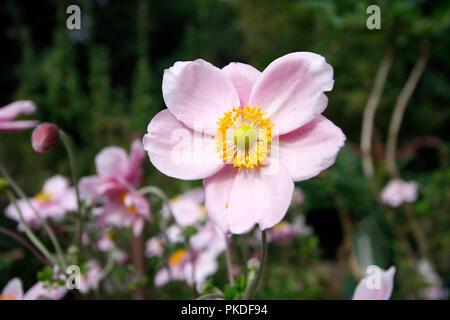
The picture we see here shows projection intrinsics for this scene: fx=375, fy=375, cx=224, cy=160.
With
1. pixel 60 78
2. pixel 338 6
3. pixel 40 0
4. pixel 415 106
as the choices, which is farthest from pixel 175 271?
pixel 40 0

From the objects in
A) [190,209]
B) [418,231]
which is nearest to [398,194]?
[418,231]

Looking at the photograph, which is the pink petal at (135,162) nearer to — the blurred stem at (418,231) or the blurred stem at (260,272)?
the blurred stem at (260,272)

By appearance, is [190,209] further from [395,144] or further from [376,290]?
[395,144]

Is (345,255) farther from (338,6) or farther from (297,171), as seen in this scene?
(297,171)

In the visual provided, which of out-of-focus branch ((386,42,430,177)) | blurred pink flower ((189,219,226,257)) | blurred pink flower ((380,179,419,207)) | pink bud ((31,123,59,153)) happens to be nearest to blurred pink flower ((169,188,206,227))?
blurred pink flower ((189,219,226,257))

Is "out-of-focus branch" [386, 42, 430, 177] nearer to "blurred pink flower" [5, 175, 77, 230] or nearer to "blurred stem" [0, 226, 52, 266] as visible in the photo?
"blurred pink flower" [5, 175, 77, 230]

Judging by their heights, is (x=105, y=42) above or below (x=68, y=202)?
above

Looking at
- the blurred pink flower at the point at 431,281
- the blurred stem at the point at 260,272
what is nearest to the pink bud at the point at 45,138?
the blurred stem at the point at 260,272
